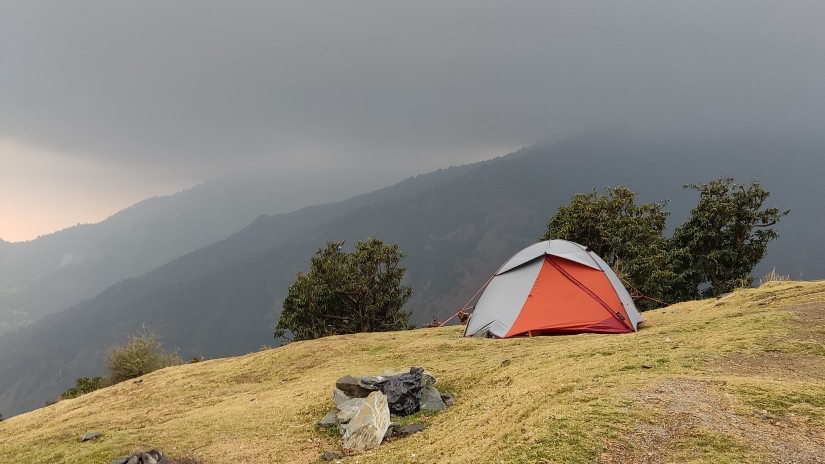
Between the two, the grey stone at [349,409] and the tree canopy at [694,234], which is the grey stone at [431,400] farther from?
the tree canopy at [694,234]

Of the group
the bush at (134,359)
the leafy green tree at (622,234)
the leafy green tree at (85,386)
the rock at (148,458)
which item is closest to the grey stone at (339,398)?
the rock at (148,458)

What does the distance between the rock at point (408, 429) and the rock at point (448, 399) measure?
110cm

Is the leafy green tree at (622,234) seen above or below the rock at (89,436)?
below

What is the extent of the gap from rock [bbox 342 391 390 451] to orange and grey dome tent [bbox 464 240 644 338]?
314 inches

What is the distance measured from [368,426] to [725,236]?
1384 inches

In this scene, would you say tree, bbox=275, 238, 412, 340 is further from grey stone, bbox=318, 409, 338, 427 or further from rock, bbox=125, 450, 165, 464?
rock, bbox=125, 450, 165, 464

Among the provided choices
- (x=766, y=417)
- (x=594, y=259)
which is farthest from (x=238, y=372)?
(x=766, y=417)

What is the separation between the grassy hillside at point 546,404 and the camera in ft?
15.1

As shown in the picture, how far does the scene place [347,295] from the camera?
1350 inches

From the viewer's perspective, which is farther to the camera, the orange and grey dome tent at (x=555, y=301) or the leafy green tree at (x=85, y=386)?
the leafy green tree at (x=85, y=386)

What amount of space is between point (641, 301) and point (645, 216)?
10645 millimetres

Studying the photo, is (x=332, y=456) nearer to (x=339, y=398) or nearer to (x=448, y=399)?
(x=339, y=398)

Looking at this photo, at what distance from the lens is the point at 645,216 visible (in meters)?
35.7

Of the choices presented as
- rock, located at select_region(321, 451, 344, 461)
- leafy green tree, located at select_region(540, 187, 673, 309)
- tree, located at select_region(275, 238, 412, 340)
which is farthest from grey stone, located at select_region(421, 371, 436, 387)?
tree, located at select_region(275, 238, 412, 340)
